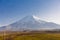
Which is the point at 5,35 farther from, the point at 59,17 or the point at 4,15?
the point at 59,17

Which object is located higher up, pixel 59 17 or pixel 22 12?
pixel 22 12

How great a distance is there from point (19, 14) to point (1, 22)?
0.94 meters

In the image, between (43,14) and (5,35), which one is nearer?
(43,14)

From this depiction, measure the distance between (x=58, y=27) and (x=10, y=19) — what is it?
229cm

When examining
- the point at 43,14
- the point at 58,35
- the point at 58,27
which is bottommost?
the point at 58,35

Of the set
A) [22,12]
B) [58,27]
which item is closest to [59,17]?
[58,27]

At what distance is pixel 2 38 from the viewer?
16.3ft

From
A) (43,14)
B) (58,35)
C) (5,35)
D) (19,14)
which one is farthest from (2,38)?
(58,35)

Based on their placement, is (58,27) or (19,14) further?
(58,27)

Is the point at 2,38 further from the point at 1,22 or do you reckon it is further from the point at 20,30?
the point at 20,30

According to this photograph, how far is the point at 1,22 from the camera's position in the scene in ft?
16.4

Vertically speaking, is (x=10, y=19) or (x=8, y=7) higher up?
(x=8, y=7)

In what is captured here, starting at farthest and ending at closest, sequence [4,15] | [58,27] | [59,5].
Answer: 1. [58,27]
2. [4,15]
3. [59,5]

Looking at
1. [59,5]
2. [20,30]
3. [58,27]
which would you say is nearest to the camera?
[59,5]
